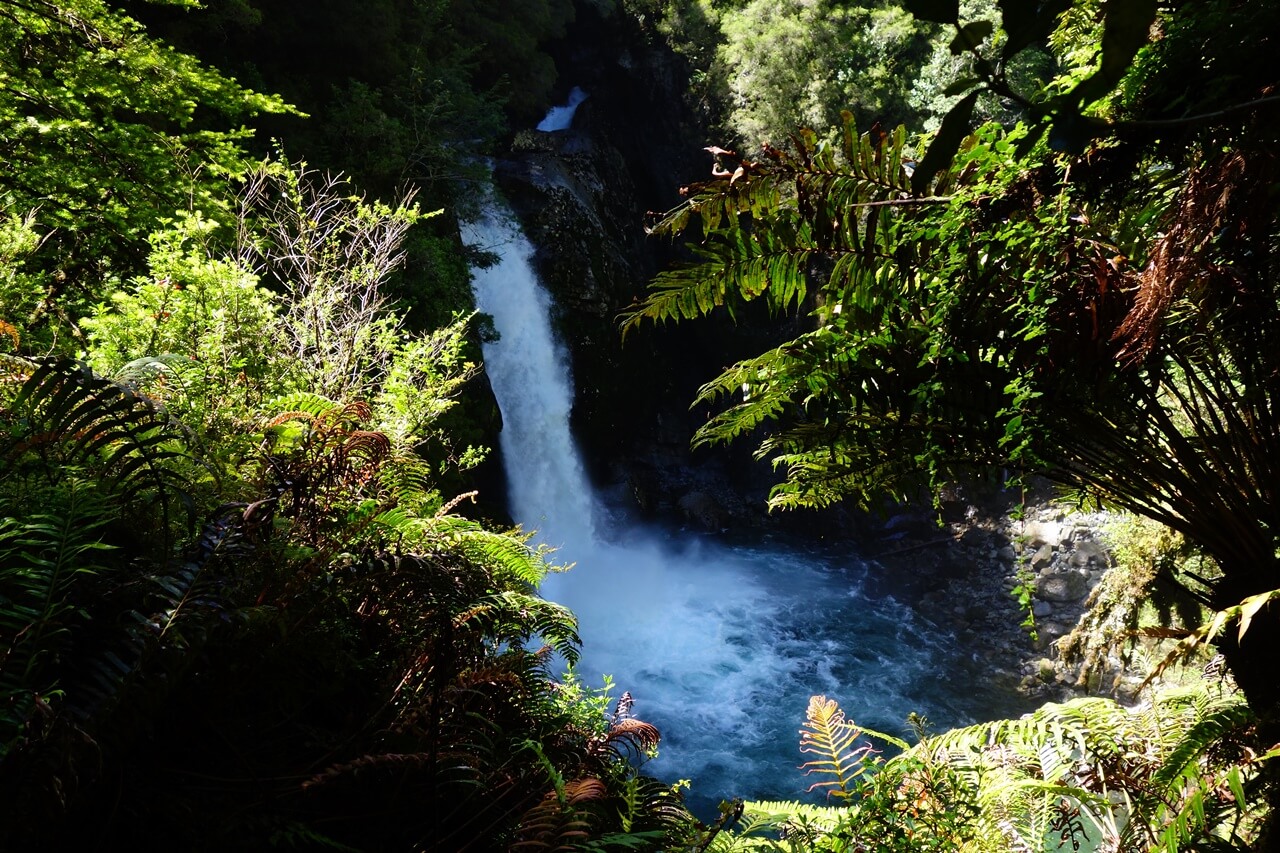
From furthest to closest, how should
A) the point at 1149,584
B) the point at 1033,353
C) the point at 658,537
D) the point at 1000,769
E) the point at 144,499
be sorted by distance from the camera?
1. the point at 658,537
2. the point at 1149,584
3. the point at 1000,769
4. the point at 144,499
5. the point at 1033,353

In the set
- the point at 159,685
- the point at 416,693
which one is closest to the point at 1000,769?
the point at 416,693

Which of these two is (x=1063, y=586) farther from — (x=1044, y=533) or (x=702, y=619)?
(x=702, y=619)

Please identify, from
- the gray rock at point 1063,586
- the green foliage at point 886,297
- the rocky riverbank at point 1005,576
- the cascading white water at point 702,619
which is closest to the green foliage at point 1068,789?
the green foliage at point 886,297

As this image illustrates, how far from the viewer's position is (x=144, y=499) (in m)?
2.10

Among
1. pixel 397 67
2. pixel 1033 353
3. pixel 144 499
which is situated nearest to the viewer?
pixel 1033 353

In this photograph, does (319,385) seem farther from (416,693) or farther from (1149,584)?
(1149,584)

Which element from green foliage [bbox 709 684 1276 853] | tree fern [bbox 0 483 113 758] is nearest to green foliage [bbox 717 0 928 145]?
green foliage [bbox 709 684 1276 853]

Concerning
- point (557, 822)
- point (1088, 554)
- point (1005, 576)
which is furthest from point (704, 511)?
point (557, 822)

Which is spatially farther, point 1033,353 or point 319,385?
point 319,385

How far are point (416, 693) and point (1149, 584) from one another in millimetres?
6179

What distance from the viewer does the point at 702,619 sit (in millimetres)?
10828

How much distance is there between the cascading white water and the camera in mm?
8273

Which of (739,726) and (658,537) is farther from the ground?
(658,537)

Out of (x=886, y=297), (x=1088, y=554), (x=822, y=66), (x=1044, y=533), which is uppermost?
(x=822, y=66)
